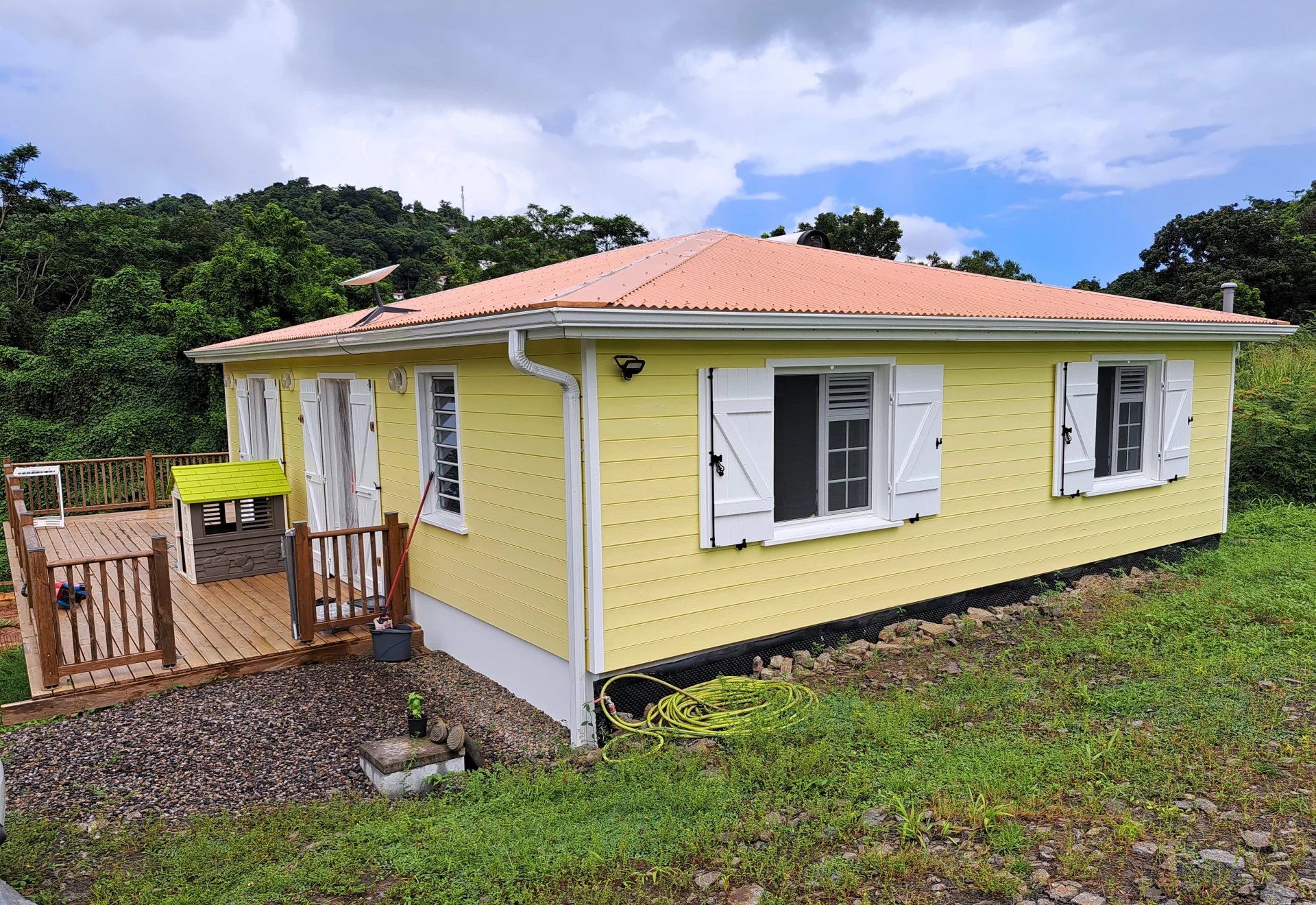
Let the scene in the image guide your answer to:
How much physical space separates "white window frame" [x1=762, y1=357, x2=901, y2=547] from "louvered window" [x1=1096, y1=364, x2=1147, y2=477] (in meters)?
2.97

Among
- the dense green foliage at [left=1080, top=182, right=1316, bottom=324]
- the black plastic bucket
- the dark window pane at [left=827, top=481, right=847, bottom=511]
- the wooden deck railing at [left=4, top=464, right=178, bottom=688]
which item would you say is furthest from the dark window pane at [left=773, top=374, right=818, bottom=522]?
the dense green foliage at [left=1080, top=182, right=1316, bottom=324]

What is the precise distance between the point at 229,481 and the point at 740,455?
536cm

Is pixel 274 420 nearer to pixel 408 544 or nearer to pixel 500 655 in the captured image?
pixel 408 544

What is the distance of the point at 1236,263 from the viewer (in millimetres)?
23656

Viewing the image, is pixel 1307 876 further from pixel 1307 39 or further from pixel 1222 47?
pixel 1307 39

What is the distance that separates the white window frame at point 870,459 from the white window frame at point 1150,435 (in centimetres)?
287

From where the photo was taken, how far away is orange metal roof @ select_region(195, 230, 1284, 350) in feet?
15.7

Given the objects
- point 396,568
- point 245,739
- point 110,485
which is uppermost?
point 396,568

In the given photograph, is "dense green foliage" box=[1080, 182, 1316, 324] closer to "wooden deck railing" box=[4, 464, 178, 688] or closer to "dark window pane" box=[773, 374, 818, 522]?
"dark window pane" box=[773, 374, 818, 522]

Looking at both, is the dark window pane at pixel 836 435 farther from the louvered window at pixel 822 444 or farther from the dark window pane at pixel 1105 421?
the dark window pane at pixel 1105 421

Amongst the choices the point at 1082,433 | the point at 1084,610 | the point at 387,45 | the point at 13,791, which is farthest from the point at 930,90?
the point at 13,791

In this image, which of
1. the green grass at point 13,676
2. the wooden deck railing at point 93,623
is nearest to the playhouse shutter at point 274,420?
the wooden deck railing at point 93,623

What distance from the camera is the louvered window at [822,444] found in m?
5.53

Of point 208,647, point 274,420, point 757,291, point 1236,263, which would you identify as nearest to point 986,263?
point 1236,263
